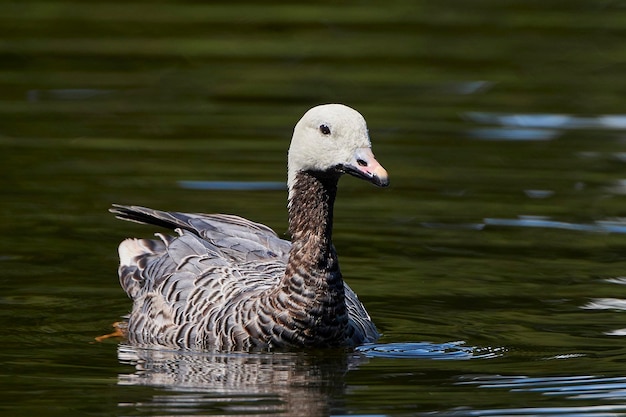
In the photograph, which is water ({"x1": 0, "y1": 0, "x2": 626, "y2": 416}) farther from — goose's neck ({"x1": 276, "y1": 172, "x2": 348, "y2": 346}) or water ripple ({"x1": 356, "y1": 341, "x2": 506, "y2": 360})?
goose's neck ({"x1": 276, "y1": 172, "x2": 348, "y2": 346})

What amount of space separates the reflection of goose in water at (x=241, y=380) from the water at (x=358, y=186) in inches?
1.0

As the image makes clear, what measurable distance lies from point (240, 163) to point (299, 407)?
682cm

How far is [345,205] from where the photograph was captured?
1526cm

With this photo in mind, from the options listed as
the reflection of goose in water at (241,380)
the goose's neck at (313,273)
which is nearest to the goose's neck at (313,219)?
the goose's neck at (313,273)

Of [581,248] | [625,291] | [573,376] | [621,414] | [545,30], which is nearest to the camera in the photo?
[621,414]

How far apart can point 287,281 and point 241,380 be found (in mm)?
932

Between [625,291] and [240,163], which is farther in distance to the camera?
[240,163]

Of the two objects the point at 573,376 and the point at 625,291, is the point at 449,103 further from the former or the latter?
the point at 573,376

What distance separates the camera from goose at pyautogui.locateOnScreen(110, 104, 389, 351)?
10.4 metres

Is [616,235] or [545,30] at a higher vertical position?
[545,30]

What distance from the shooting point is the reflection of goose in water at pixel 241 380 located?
952cm

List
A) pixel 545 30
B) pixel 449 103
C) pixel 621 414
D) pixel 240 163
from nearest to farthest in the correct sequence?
pixel 621 414 → pixel 240 163 → pixel 449 103 → pixel 545 30

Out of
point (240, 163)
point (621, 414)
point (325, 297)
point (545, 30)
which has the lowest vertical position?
point (621, 414)

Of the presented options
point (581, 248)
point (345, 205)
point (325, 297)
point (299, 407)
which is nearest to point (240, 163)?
point (345, 205)
